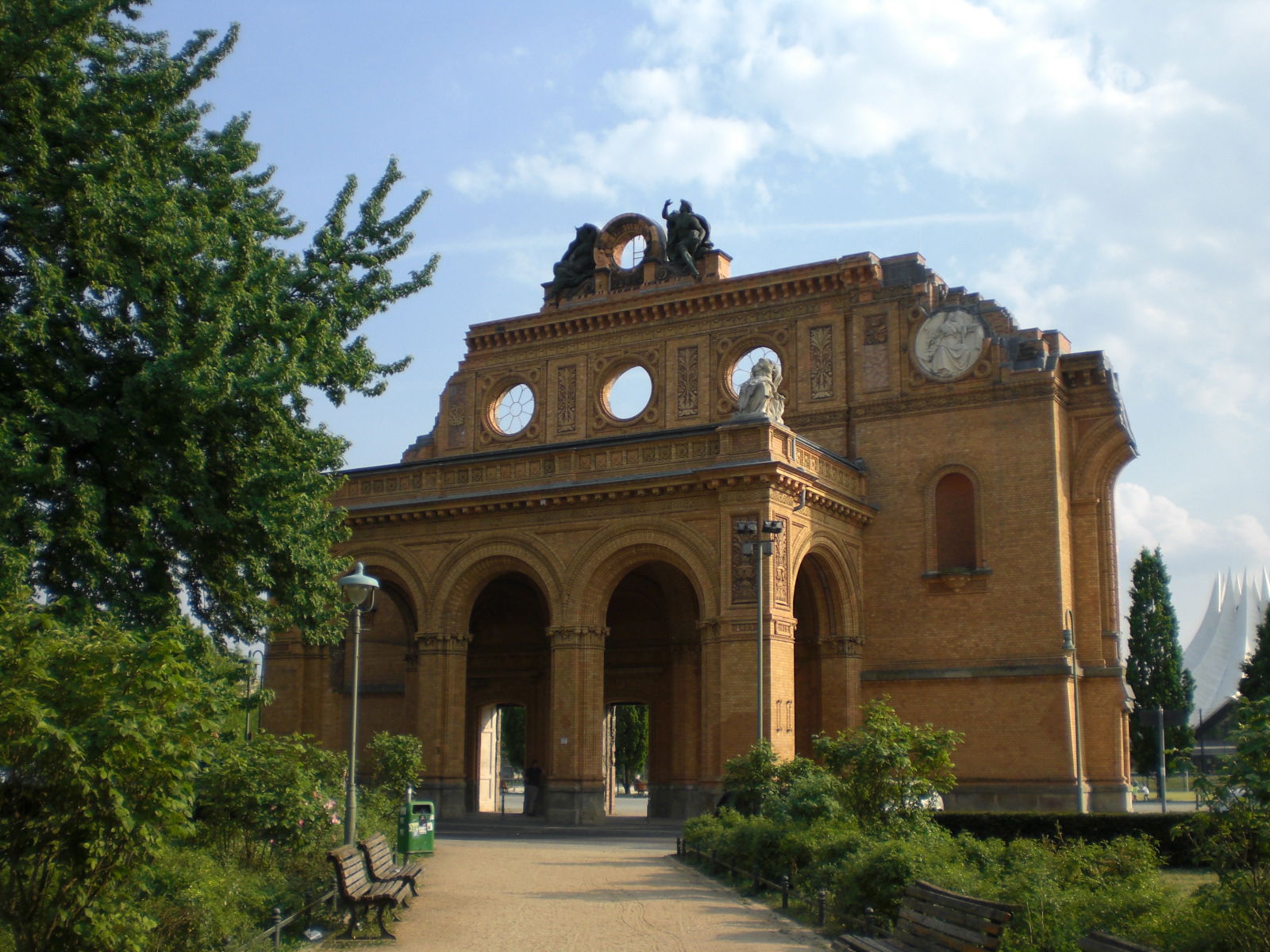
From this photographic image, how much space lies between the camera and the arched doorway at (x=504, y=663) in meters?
35.7

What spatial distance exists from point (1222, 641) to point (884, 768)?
102981 mm

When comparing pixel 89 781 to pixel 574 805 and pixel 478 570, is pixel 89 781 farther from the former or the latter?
pixel 478 570

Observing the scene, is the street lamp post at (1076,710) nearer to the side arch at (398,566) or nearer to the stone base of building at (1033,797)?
the stone base of building at (1033,797)

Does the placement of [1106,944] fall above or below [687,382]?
below

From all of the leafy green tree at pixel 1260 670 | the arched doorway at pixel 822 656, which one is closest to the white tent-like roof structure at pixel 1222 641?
the leafy green tree at pixel 1260 670

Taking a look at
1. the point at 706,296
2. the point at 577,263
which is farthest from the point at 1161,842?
the point at 577,263

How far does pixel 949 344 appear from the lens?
105 ft

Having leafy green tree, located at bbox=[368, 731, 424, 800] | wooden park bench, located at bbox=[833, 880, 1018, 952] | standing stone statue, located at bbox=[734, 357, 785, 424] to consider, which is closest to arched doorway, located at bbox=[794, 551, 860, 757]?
standing stone statue, located at bbox=[734, 357, 785, 424]

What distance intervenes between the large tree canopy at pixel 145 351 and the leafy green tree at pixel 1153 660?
4302 centimetres

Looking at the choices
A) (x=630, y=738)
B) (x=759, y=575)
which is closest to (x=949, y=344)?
(x=759, y=575)

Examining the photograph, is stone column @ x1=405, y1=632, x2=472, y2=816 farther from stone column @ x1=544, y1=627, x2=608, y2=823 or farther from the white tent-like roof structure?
the white tent-like roof structure

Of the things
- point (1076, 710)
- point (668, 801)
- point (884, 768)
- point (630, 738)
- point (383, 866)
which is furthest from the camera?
point (630, 738)

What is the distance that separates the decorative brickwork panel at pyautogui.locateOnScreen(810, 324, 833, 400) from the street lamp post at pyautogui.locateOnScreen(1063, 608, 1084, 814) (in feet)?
26.7

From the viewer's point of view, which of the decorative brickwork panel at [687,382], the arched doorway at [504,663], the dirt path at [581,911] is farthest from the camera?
the arched doorway at [504,663]
